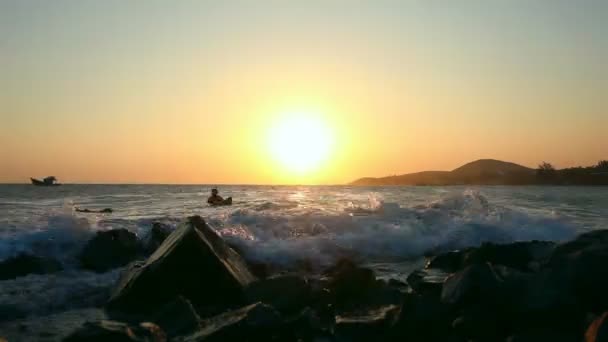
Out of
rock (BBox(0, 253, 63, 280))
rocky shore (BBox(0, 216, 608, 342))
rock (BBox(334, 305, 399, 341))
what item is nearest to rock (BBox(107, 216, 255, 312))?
rocky shore (BBox(0, 216, 608, 342))

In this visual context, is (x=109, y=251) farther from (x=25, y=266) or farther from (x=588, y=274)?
(x=588, y=274)

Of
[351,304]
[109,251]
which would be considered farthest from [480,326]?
[109,251]

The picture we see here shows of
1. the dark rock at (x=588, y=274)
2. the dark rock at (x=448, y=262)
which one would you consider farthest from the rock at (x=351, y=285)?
the dark rock at (x=448, y=262)

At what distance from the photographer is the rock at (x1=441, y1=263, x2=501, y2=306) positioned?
6.05m

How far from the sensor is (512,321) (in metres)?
5.78

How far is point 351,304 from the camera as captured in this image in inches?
281

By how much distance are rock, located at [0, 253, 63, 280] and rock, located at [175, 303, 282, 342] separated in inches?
215

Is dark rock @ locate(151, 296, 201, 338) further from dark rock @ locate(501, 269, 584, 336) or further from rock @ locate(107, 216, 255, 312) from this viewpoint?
dark rock @ locate(501, 269, 584, 336)

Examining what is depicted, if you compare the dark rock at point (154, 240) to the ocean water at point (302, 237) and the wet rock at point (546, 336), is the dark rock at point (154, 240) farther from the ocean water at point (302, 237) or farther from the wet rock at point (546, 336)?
the wet rock at point (546, 336)

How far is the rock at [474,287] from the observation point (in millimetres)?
6047

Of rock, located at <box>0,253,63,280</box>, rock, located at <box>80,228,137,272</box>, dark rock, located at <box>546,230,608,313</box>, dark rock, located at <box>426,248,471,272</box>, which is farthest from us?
rock, located at <box>80,228,137,272</box>

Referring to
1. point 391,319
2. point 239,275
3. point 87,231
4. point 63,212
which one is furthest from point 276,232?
point 391,319

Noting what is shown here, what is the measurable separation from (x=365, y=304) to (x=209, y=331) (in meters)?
2.40

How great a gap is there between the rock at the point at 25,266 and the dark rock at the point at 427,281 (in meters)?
6.95
